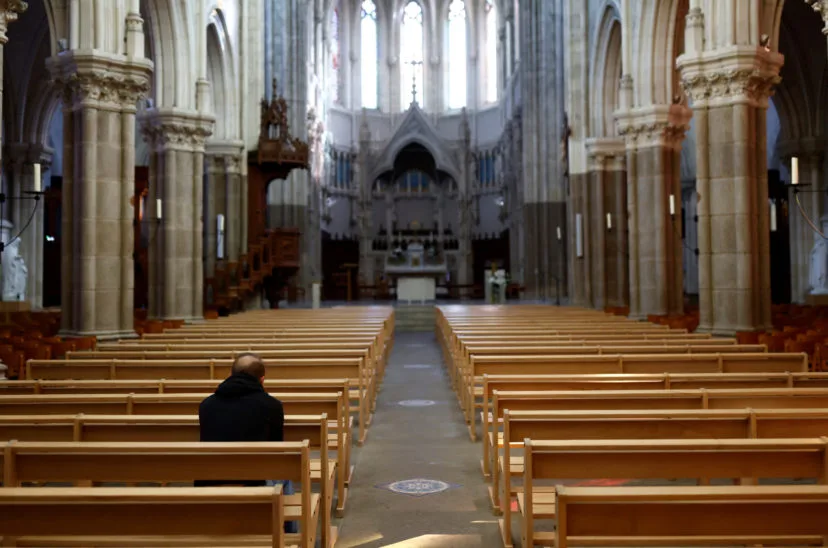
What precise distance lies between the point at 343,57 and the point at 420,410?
141 feet

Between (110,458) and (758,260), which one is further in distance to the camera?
(758,260)

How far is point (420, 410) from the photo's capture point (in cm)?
981

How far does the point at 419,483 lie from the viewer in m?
6.08

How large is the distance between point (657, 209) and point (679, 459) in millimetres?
14936

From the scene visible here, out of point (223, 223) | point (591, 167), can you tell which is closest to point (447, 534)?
point (223, 223)

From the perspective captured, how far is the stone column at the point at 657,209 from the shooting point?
1750cm

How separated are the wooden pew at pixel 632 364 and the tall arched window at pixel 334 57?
135ft

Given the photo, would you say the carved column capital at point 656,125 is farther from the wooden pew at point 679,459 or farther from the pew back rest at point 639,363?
the wooden pew at point 679,459

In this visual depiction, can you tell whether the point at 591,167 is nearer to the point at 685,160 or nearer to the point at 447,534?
the point at 685,160

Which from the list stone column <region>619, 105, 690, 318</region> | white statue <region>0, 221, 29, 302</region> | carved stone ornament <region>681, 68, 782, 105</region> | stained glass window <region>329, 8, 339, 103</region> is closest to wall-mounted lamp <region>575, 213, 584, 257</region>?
stone column <region>619, 105, 690, 318</region>

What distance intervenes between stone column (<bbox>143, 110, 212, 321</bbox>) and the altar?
1302 centimetres

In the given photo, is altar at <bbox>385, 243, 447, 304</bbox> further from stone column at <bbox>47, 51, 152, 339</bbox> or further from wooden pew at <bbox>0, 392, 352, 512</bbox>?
wooden pew at <bbox>0, 392, 352, 512</bbox>

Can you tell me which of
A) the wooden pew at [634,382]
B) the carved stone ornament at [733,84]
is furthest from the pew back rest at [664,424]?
the carved stone ornament at [733,84]

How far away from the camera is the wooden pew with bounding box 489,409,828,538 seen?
4.36 m
